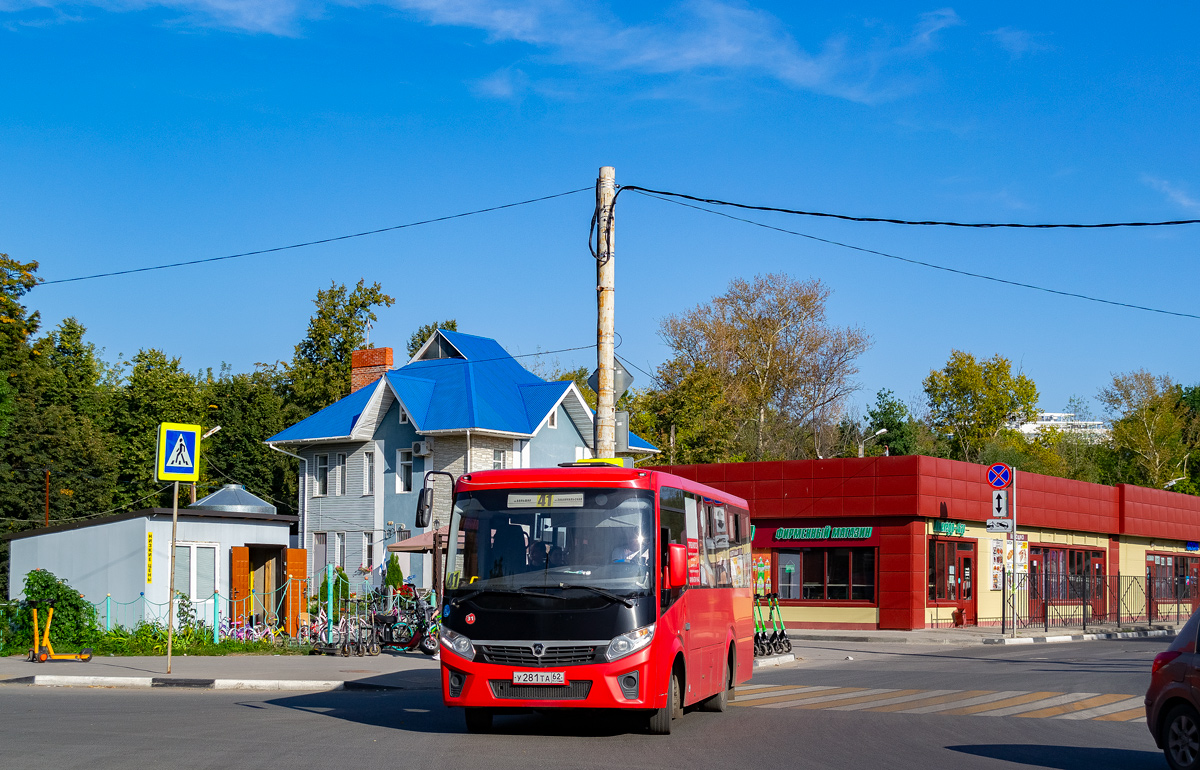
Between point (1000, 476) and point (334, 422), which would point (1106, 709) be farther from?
point (334, 422)

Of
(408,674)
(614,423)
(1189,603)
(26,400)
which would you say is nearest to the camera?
(614,423)

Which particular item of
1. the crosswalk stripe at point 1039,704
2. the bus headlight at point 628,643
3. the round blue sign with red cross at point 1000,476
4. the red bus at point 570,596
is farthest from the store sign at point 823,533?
the bus headlight at point 628,643

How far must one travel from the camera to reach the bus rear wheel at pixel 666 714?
12.1 meters

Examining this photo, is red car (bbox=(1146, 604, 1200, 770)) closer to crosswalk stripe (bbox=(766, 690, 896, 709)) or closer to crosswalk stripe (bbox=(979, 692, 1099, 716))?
crosswalk stripe (bbox=(979, 692, 1099, 716))

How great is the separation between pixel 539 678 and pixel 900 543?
2477cm

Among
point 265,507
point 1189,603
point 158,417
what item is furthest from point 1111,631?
point 158,417

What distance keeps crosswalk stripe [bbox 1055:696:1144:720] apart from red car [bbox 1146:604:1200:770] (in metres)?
4.24

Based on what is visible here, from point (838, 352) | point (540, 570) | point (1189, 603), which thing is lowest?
point (1189, 603)

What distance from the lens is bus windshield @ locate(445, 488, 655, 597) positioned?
1195 centimetres

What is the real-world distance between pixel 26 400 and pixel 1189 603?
177 ft

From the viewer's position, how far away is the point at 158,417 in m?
72.5

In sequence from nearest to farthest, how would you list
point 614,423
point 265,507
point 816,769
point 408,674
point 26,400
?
1. point 816,769
2. point 614,423
3. point 408,674
4. point 265,507
5. point 26,400

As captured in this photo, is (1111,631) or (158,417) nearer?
(1111,631)

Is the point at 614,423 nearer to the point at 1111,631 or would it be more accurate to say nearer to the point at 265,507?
the point at 265,507
